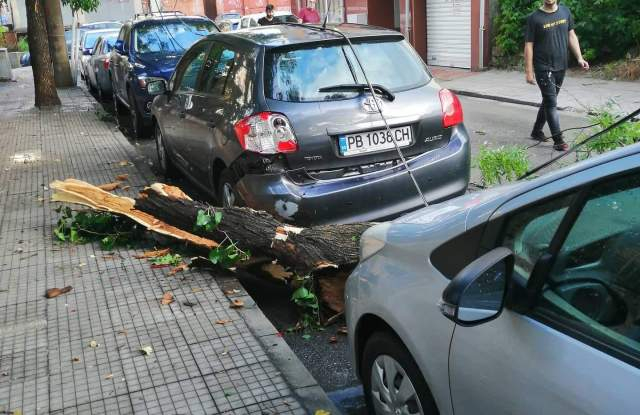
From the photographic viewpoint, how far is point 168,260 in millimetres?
5539

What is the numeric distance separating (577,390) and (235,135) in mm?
4049

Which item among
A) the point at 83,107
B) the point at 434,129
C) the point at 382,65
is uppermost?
the point at 382,65

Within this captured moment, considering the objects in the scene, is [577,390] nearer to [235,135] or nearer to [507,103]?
[235,135]

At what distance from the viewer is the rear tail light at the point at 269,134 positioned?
209 inches

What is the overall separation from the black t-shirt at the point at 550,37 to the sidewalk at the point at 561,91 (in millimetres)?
1947

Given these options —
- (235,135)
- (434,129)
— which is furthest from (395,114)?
(235,135)

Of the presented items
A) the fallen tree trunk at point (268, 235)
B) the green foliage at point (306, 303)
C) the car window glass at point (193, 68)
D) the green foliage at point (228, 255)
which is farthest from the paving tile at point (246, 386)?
the car window glass at point (193, 68)

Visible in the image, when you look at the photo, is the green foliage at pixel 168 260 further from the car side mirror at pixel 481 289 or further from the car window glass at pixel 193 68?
the car side mirror at pixel 481 289

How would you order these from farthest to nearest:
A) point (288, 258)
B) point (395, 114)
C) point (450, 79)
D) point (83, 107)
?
point (450, 79) → point (83, 107) → point (395, 114) → point (288, 258)

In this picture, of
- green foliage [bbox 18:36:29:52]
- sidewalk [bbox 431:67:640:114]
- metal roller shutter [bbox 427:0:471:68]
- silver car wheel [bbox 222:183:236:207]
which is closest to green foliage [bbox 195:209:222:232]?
silver car wheel [bbox 222:183:236:207]

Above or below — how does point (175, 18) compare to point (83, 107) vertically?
above

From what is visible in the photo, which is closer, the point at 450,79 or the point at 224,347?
the point at 224,347

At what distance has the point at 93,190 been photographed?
6.28 m

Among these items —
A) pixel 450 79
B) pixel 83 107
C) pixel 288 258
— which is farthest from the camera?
pixel 450 79
